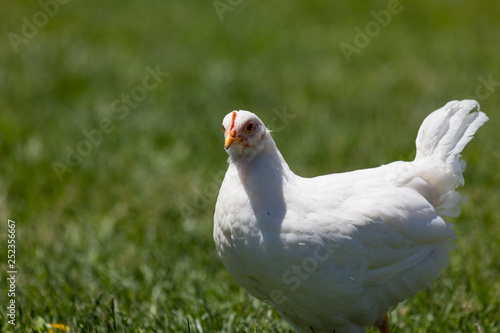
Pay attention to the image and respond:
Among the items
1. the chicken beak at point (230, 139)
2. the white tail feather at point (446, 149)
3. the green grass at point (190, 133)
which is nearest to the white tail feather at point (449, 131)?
the white tail feather at point (446, 149)

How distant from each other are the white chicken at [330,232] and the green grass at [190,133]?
55 cm

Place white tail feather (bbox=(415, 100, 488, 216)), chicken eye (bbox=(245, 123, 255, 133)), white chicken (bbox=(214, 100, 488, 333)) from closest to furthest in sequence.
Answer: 1. white chicken (bbox=(214, 100, 488, 333))
2. chicken eye (bbox=(245, 123, 255, 133))
3. white tail feather (bbox=(415, 100, 488, 216))

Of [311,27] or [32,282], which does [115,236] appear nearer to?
[32,282]

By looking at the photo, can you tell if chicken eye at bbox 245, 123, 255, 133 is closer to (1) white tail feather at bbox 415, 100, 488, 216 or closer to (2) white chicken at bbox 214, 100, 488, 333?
(2) white chicken at bbox 214, 100, 488, 333

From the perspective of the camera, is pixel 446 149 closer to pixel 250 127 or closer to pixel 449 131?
pixel 449 131

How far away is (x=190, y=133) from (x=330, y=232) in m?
3.93

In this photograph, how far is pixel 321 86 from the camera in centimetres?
805

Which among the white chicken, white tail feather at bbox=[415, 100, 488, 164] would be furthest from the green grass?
white tail feather at bbox=[415, 100, 488, 164]

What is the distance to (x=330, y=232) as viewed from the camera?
118 inches

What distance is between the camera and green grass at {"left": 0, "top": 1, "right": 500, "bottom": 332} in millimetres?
4066

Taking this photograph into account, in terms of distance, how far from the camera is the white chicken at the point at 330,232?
2.97 metres

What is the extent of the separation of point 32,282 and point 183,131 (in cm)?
288

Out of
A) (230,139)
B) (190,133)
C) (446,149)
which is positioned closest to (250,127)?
(230,139)

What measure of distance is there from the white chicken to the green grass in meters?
0.55
